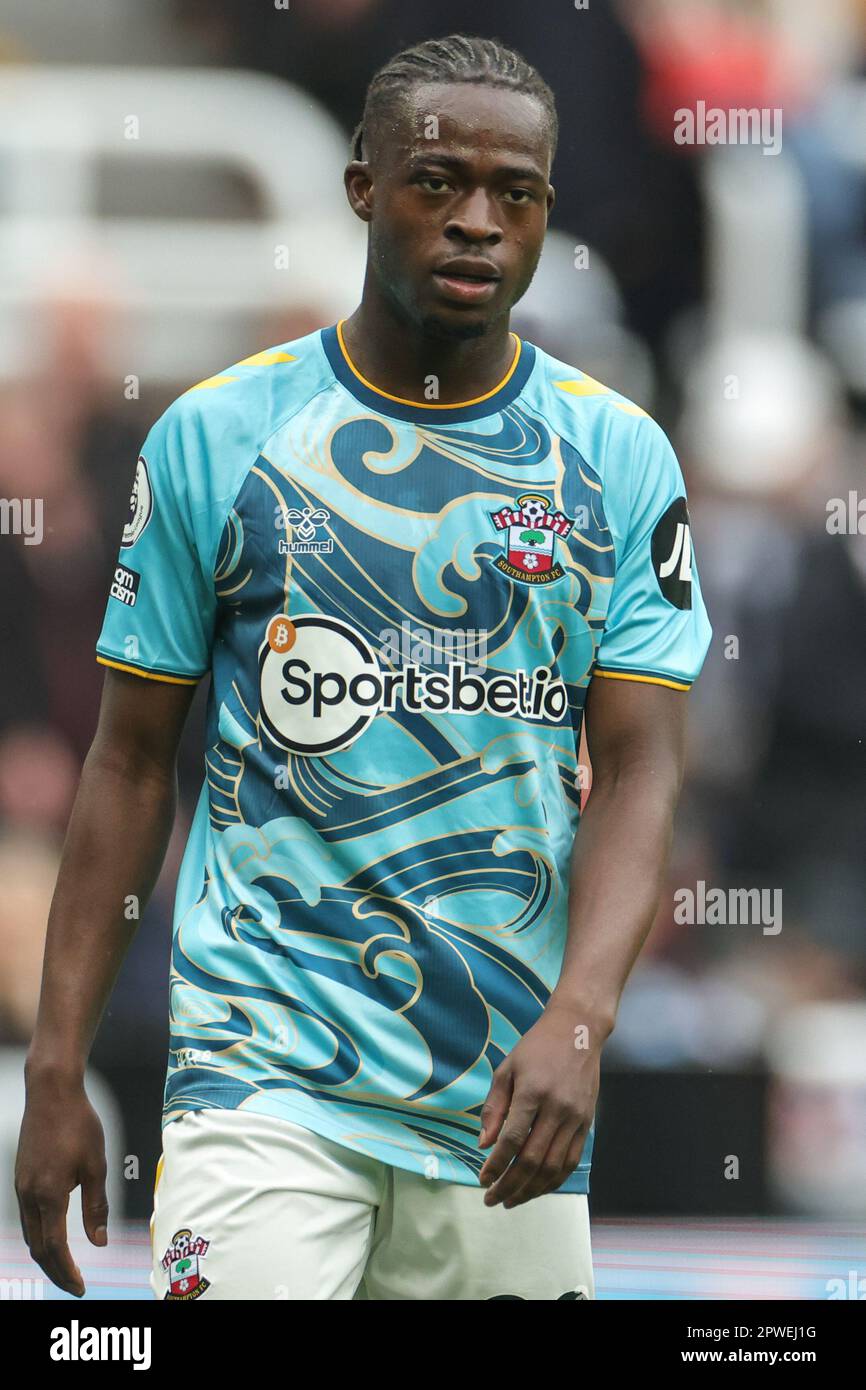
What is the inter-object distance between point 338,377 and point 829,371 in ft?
11.3

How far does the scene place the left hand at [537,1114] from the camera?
2652 mm

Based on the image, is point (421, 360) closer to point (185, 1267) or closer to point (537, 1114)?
point (537, 1114)

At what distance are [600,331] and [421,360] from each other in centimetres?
322

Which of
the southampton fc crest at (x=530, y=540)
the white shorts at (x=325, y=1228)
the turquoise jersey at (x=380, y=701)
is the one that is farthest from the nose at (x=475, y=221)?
the white shorts at (x=325, y=1228)

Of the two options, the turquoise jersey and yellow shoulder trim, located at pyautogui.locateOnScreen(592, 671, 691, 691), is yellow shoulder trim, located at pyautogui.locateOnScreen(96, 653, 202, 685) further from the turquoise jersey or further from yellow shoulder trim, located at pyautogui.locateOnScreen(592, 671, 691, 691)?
yellow shoulder trim, located at pyautogui.locateOnScreen(592, 671, 691, 691)

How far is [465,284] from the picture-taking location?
300 cm

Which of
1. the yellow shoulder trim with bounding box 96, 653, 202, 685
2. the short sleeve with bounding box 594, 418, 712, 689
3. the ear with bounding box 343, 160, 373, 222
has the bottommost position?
the yellow shoulder trim with bounding box 96, 653, 202, 685

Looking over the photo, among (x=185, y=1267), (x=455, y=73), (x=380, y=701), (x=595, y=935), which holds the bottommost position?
(x=185, y=1267)

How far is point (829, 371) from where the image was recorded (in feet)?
20.6

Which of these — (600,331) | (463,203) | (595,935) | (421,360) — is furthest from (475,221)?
(600,331)

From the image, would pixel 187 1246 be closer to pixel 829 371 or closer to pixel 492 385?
pixel 492 385

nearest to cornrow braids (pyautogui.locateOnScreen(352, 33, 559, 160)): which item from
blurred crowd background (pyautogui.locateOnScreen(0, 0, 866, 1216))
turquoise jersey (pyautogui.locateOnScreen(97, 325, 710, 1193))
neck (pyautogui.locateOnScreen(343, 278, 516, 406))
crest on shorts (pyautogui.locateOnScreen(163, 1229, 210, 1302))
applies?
neck (pyautogui.locateOnScreen(343, 278, 516, 406))

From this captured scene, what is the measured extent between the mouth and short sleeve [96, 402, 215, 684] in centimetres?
41

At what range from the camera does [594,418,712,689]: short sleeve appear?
3.06 metres
